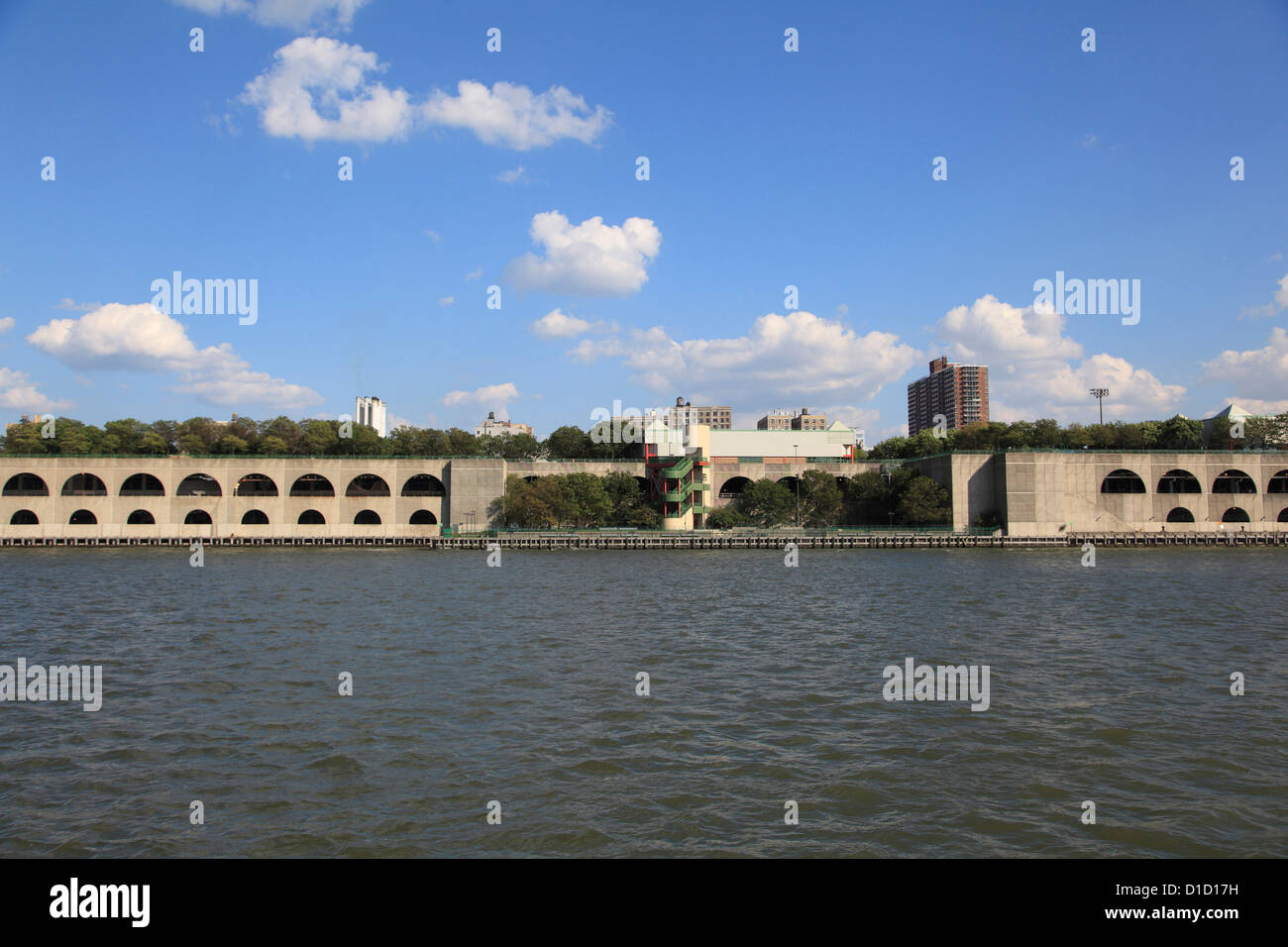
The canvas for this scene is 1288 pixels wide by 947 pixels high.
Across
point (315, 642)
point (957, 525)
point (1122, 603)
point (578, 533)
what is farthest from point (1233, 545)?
point (315, 642)

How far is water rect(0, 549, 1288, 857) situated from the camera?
1041 centimetres

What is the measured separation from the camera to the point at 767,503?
3061 inches

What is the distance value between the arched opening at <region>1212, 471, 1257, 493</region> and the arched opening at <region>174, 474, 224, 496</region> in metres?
99.6

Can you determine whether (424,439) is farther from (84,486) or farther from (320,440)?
(84,486)

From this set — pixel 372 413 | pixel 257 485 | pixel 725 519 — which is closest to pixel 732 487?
pixel 725 519

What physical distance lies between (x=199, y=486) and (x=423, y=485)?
76.1ft

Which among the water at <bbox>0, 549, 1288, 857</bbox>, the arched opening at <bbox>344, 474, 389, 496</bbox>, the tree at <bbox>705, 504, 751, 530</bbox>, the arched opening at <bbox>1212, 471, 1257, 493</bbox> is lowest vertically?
the water at <bbox>0, 549, 1288, 857</bbox>

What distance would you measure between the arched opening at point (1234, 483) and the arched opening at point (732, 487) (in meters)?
45.6

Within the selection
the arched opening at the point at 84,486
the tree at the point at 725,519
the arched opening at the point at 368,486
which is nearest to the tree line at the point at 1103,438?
the tree at the point at 725,519

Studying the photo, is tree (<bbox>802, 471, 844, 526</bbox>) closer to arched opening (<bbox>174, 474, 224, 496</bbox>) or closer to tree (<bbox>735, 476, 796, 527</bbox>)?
tree (<bbox>735, 476, 796, 527</bbox>)

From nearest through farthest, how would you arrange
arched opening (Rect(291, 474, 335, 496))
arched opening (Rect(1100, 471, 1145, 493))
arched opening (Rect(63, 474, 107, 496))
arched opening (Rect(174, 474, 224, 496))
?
arched opening (Rect(1100, 471, 1145, 493)), arched opening (Rect(63, 474, 107, 496)), arched opening (Rect(174, 474, 224, 496)), arched opening (Rect(291, 474, 335, 496))

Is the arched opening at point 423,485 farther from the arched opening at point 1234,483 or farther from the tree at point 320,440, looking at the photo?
the arched opening at point 1234,483

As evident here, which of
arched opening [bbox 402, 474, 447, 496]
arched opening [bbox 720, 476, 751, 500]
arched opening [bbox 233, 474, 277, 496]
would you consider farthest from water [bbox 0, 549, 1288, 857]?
arched opening [bbox 720, 476, 751, 500]
